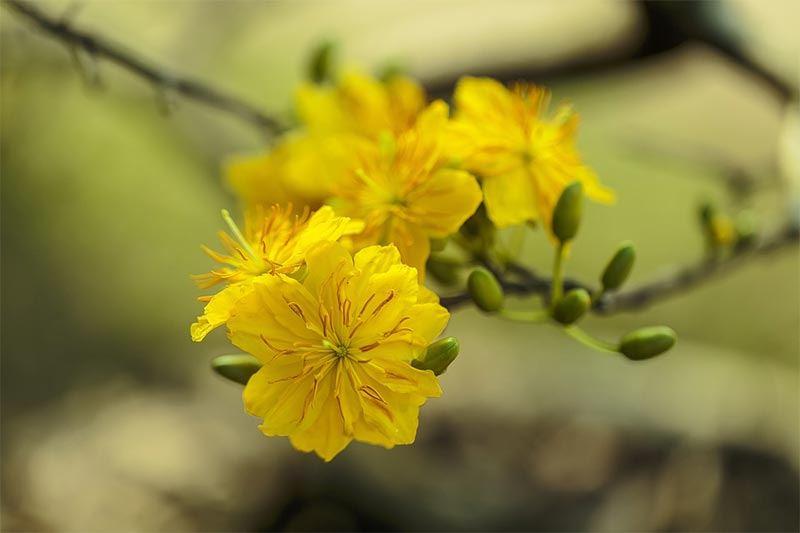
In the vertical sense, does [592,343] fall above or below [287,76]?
below

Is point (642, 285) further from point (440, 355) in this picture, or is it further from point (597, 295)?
point (440, 355)

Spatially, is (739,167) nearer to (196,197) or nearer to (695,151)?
(695,151)

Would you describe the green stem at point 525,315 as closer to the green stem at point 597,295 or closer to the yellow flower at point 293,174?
the green stem at point 597,295

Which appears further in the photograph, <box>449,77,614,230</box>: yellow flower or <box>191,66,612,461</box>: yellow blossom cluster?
<box>449,77,614,230</box>: yellow flower

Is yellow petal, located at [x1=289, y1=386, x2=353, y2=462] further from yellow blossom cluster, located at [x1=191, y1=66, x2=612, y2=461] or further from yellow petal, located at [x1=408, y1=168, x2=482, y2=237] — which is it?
yellow petal, located at [x1=408, y1=168, x2=482, y2=237]

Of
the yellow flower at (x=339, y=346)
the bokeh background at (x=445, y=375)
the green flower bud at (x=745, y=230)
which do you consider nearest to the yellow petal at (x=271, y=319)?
the yellow flower at (x=339, y=346)

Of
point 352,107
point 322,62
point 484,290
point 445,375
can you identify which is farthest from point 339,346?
point 445,375

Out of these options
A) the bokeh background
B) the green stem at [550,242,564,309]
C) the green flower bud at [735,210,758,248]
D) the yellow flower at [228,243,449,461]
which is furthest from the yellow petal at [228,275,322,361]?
the green flower bud at [735,210,758,248]

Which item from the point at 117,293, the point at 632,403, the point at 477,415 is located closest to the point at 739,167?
the point at 632,403
